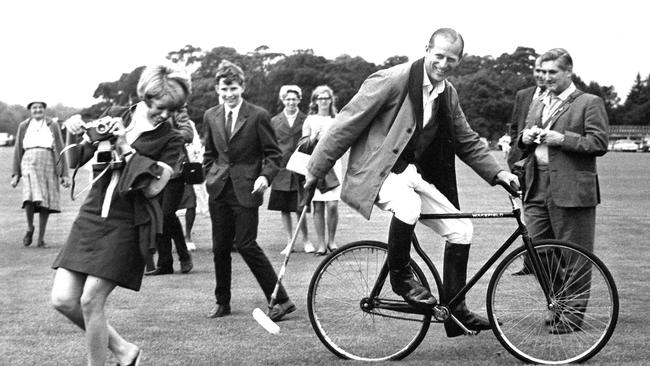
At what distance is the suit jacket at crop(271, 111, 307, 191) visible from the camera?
47.3 ft

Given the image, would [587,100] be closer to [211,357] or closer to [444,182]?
[444,182]

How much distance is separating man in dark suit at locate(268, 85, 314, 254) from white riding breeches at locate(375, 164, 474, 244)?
285 inches

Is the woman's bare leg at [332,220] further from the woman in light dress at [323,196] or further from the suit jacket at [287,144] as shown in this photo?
the suit jacket at [287,144]

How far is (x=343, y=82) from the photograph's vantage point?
153 m

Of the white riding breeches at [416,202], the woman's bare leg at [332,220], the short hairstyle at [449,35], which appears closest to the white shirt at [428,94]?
the short hairstyle at [449,35]

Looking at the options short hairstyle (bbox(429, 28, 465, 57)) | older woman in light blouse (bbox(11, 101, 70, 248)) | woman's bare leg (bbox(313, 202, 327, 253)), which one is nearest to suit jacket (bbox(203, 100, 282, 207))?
short hairstyle (bbox(429, 28, 465, 57))

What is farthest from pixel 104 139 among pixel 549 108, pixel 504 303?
pixel 549 108

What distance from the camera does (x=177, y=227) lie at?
12.1m

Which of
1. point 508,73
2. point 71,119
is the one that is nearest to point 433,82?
point 71,119

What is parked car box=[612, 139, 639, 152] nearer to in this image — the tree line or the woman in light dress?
the tree line

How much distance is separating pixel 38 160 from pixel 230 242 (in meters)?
7.23

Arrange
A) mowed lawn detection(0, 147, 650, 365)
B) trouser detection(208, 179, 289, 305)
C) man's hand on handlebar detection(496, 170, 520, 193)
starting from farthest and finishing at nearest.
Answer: trouser detection(208, 179, 289, 305), mowed lawn detection(0, 147, 650, 365), man's hand on handlebar detection(496, 170, 520, 193)

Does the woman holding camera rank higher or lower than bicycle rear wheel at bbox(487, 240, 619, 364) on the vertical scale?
higher

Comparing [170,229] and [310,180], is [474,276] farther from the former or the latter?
[170,229]
